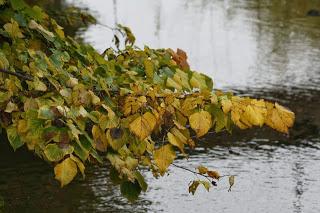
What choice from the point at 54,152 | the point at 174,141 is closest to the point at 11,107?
the point at 54,152

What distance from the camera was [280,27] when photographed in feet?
98.2

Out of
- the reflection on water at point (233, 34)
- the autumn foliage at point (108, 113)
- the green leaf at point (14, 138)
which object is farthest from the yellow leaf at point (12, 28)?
the reflection on water at point (233, 34)

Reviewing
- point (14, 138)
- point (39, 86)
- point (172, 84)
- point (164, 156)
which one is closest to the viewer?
point (164, 156)

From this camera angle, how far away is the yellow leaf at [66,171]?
103 inches

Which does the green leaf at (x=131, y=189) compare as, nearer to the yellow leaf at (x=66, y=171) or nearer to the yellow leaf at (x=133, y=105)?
the yellow leaf at (x=133, y=105)

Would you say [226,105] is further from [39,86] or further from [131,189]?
[39,86]

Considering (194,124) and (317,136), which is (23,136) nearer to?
(194,124)

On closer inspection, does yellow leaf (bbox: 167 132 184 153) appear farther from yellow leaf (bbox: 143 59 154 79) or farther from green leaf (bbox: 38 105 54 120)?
yellow leaf (bbox: 143 59 154 79)

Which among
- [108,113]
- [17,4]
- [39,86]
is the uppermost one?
[17,4]

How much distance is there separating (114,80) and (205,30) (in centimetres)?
2585

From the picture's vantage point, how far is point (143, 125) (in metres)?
2.85

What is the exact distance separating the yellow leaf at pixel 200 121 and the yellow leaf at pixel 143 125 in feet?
0.63

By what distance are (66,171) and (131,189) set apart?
2.41 ft

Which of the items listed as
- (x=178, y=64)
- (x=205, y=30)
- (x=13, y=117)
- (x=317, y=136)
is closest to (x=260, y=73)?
(x=317, y=136)
